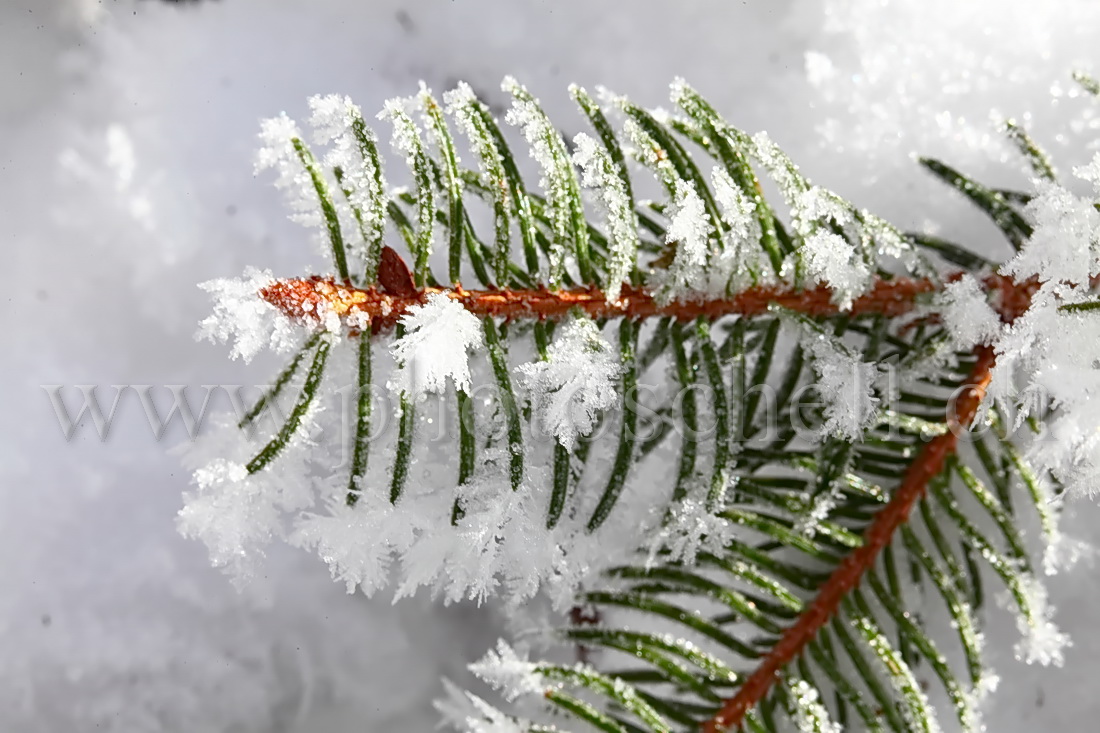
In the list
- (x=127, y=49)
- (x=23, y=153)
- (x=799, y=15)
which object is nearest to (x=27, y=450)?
(x=23, y=153)

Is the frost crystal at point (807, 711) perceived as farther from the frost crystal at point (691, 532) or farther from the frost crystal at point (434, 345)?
the frost crystal at point (434, 345)


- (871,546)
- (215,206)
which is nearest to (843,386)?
(871,546)

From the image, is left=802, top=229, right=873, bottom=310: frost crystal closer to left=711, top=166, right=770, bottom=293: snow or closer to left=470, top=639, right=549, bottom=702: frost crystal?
left=711, top=166, right=770, bottom=293: snow

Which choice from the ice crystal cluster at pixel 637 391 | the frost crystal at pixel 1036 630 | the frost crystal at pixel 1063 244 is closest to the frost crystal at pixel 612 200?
the ice crystal cluster at pixel 637 391

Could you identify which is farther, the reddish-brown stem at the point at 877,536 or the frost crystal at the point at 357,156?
the reddish-brown stem at the point at 877,536

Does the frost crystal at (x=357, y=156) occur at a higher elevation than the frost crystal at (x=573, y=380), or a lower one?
higher

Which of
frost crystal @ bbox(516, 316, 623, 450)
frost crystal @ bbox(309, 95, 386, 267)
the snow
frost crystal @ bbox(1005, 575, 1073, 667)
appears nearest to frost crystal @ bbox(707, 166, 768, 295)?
the snow
